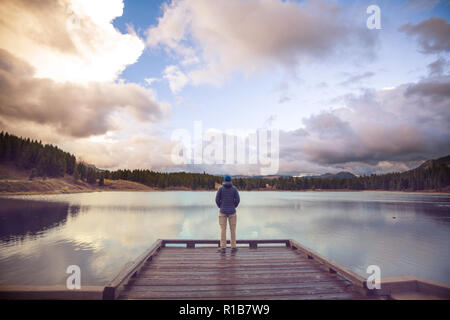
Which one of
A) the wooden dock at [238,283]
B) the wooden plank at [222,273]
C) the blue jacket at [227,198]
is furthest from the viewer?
the blue jacket at [227,198]

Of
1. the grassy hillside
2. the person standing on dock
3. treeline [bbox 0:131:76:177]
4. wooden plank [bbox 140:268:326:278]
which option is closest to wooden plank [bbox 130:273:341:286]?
wooden plank [bbox 140:268:326:278]

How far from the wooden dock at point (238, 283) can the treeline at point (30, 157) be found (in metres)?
161

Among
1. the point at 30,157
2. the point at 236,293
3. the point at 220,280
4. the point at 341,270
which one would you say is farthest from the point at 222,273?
the point at 30,157

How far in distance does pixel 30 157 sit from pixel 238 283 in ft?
582

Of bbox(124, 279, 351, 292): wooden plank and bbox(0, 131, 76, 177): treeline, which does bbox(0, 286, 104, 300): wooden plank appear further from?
bbox(0, 131, 76, 177): treeline

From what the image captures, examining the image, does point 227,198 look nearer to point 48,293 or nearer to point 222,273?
point 222,273

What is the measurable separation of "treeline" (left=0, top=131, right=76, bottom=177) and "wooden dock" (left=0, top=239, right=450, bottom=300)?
528ft

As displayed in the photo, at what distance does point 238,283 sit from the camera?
6.70 metres

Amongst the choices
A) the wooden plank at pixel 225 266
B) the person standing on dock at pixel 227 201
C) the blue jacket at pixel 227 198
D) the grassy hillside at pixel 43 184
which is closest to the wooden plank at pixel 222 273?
the wooden plank at pixel 225 266

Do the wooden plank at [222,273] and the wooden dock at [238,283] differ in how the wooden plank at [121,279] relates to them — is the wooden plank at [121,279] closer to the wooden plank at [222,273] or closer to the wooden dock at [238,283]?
the wooden dock at [238,283]

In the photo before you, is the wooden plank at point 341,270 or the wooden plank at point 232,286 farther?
the wooden plank at point 232,286

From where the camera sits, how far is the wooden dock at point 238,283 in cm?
575

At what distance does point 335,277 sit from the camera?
7.17m

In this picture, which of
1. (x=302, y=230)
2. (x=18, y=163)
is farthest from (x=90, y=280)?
(x=18, y=163)
